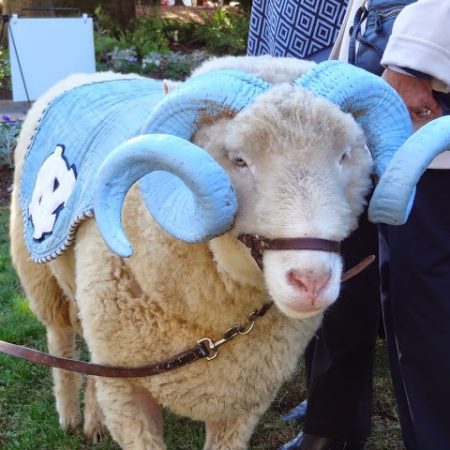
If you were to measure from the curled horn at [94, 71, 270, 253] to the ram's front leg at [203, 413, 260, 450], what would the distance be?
3.01 feet

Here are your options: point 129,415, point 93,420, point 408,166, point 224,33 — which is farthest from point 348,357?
point 224,33

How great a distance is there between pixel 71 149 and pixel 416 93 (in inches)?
50.1

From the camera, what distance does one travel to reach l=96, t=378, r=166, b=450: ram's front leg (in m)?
2.45

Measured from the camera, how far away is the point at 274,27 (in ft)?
9.91

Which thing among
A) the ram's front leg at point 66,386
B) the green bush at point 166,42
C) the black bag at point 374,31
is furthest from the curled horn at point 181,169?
the green bush at point 166,42

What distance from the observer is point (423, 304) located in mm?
2449

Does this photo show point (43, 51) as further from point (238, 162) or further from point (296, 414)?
point (238, 162)

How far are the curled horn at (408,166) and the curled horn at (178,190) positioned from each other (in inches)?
15.3

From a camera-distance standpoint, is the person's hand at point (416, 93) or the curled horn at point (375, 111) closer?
the curled horn at point (375, 111)

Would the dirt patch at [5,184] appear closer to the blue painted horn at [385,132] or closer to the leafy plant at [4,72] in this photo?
the leafy plant at [4,72]

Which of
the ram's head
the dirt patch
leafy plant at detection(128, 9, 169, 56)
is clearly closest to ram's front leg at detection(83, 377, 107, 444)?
the ram's head

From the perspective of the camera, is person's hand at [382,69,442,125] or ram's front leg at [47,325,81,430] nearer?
person's hand at [382,69,442,125]

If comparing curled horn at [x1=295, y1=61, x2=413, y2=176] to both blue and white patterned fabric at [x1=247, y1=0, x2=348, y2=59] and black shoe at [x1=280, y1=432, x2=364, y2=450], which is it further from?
black shoe at [x1=280, y1=432, x2=364, y2=450]

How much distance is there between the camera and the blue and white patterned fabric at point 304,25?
2.87m
